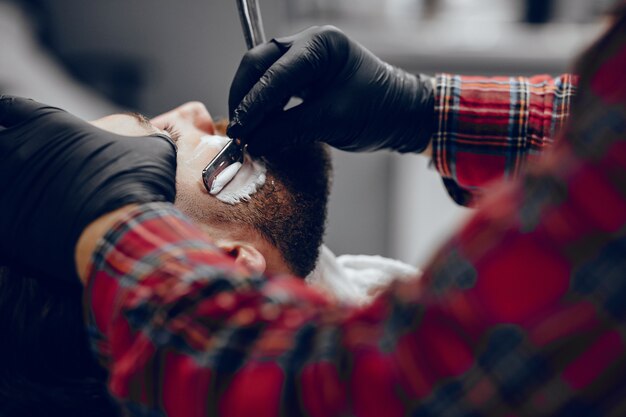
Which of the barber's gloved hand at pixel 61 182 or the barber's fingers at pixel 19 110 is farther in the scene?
the barber's fingers at pixel 19 110

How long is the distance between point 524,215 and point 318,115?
632 mm

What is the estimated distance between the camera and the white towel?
118cm

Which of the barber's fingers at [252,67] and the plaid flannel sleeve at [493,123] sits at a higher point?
the barber's fingers at [252,67]

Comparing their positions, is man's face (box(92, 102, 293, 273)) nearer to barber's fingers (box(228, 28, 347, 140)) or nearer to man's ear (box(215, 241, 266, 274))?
man's ear (box(215, 241, 266, 274))

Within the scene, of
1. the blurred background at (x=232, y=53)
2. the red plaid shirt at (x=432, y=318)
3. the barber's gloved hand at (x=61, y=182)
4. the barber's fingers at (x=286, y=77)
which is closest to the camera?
the red plaid shirt at (x=432, y=318)

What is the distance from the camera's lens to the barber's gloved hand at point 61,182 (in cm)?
63

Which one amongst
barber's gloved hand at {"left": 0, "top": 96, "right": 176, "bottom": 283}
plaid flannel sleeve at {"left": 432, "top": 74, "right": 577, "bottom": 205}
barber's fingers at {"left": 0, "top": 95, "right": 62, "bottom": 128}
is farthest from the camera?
plaid flannel sleeve at {"left": 432, "top": 74, "right": 577, "bottom": 205}

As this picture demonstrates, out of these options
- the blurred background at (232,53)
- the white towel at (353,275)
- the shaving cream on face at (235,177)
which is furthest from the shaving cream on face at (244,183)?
the blurred background at (232,53)

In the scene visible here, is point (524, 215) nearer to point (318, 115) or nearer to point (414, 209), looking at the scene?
point (318, 115)

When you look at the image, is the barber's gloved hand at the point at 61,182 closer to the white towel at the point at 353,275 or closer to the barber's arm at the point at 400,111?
the barber's arm at the point at 400,111

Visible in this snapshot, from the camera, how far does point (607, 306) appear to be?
0.41 m

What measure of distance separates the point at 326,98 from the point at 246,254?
0.91 feet

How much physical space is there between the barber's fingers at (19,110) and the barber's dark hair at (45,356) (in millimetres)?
192

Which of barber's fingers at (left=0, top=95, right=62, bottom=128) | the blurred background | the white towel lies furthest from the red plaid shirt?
the blurred background
